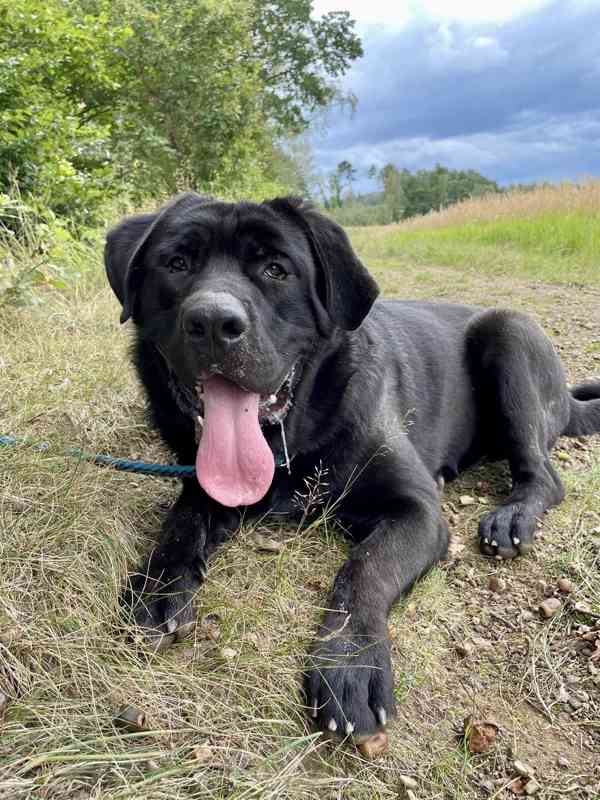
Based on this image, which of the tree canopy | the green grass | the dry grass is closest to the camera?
the tree canopy

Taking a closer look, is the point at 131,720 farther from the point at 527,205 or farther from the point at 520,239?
the point at 527,205

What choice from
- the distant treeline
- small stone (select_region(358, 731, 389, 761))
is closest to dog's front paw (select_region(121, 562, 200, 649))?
small stone (select_region(358, 731, 389, 761))

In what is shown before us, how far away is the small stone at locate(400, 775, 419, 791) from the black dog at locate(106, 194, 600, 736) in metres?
0.15

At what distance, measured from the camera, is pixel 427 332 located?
11.5 ft

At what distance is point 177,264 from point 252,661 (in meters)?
1.49

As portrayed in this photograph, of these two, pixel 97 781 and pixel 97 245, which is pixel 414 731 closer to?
pixel 97 781

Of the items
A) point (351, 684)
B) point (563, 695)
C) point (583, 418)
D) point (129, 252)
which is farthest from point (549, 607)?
point (129, 252)

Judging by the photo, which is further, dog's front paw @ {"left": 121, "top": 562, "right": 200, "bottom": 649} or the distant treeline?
the distant treeline

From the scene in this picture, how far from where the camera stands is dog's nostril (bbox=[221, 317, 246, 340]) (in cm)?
200

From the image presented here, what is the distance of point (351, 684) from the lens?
172 centimetres

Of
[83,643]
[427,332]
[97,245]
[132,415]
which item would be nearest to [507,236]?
[97,245]

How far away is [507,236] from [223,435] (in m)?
11.7

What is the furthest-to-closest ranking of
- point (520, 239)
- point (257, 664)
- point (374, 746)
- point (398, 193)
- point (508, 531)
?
1. point (398, 193)
2. point (520, 239)
3. point (508, 531)
4. point (257, 664)
5. point (374, 746)

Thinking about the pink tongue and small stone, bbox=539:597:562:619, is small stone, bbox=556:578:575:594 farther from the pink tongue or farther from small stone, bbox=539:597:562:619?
the pink tongue
